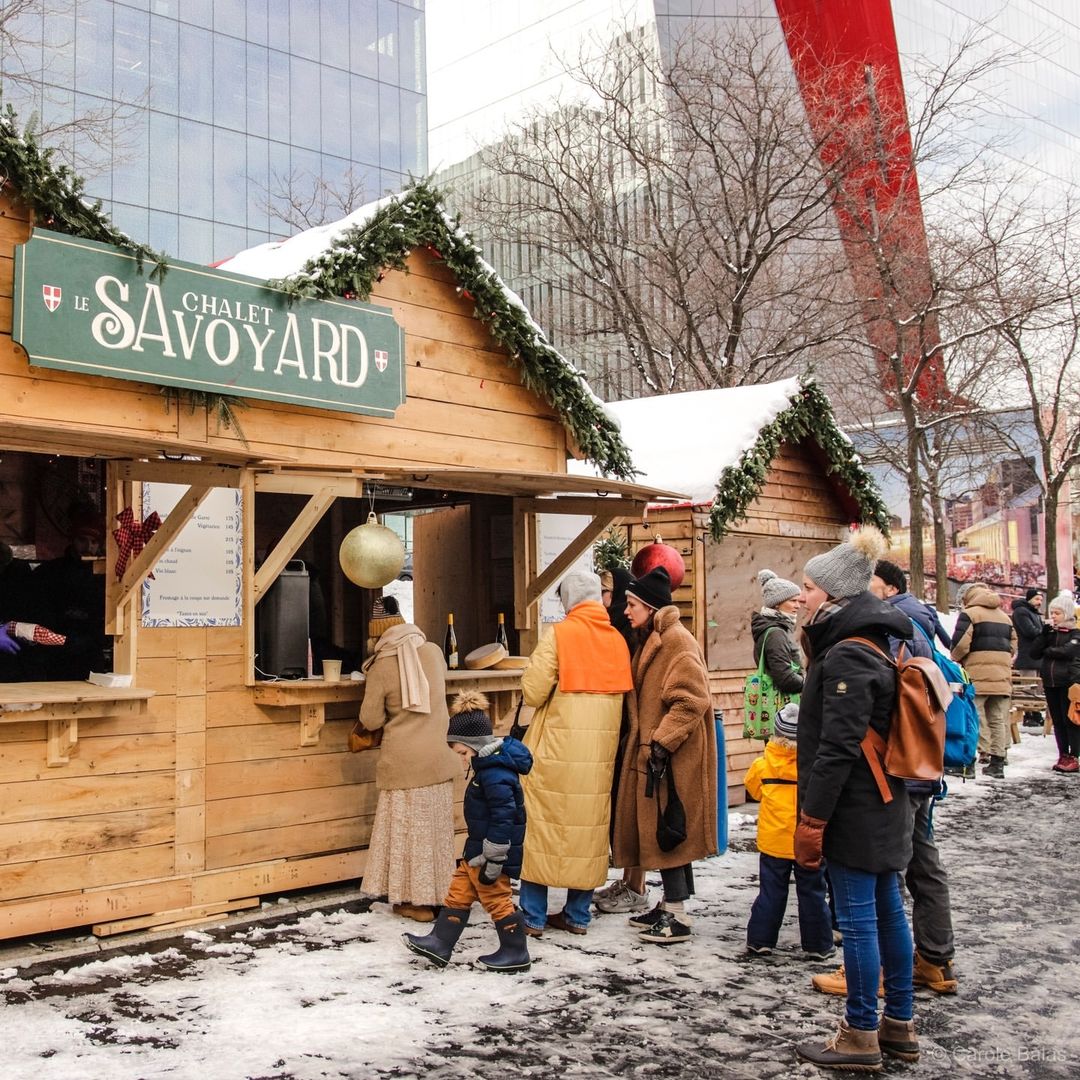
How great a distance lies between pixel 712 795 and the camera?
634 centimetres

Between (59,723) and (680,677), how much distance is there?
326 centimetres

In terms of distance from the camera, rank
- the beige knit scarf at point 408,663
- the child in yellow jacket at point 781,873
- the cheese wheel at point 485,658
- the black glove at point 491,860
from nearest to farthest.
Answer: the black glove at point 491,860 < the child in yellow jacket at point 781,873 < the beige knit scarf at point 408,663 < the cheese wheel at point 485,658

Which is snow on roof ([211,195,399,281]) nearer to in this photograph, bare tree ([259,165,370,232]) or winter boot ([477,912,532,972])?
winter boot ([477,912,532,972])

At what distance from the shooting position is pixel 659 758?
618 cm

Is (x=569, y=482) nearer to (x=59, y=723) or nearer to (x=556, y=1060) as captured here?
(x=59, y=723)

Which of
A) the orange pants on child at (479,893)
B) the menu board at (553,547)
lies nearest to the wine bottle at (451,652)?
the menu board at (553,547)

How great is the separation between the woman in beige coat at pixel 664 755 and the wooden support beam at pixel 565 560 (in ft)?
6.32

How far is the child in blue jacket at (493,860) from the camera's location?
5.46 m

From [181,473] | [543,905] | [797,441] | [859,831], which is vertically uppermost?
[797,441]

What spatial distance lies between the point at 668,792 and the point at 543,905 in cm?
92

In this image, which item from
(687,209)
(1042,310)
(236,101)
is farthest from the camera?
(236,101)

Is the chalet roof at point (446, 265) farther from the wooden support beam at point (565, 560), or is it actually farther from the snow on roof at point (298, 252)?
the wooden support beam at point (565, 560)

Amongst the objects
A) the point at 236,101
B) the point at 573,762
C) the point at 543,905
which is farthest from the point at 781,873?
the point at 236,101

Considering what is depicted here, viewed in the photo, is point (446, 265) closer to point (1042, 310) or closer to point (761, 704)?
point (761, 704)
